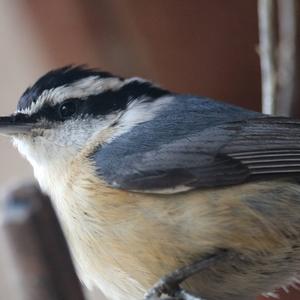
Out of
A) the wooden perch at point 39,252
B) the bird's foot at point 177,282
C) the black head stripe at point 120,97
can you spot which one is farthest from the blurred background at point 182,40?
the wooden perch at point 39,252

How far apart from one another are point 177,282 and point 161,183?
23 centimetres

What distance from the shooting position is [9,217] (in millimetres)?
929

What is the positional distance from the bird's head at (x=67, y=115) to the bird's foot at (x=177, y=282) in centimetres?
45

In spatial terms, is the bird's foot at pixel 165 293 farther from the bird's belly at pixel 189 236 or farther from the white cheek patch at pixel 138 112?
the white cheek patch at pixel 138 112

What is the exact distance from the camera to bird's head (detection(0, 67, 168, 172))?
5.90ft

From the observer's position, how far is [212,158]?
165 centimetres

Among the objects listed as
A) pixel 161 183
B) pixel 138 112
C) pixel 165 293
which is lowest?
pixel 165 293

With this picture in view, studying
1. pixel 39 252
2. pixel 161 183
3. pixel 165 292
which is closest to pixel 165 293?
pixel 165 292

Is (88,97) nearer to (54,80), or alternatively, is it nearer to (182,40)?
(54,80)

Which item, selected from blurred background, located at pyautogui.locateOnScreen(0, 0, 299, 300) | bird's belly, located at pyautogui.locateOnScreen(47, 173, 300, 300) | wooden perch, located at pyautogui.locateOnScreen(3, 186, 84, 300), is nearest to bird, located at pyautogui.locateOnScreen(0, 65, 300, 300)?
bird's belly, located at pyautogui.locateOnScreen(47, 173, 300, 300)

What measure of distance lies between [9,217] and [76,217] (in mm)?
707

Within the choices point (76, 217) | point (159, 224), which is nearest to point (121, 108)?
point (76, 217)

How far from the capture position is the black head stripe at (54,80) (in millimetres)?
1810

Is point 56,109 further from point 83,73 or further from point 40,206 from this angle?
point 40,206
